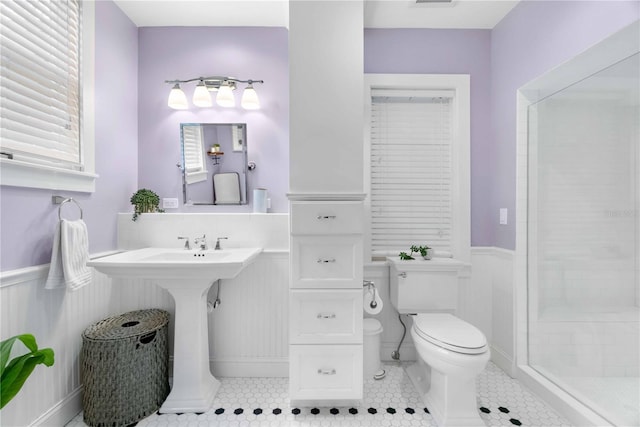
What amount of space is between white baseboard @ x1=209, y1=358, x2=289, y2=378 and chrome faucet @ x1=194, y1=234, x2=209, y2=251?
760mm

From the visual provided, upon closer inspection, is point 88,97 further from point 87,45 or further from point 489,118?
point 489,118

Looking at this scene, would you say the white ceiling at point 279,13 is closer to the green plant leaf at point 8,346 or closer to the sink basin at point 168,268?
the sink basin at point 168,268

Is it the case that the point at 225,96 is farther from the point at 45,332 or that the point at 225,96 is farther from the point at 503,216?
the point at 503,216

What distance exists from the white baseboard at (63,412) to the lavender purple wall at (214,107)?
1255 millimetres

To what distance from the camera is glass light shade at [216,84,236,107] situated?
2.24 metres

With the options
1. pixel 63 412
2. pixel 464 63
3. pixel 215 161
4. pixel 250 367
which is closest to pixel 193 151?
pixel 215 161

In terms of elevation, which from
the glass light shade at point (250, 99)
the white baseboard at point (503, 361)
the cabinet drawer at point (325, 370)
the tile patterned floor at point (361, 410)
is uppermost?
the glass light shade at point (250, 99)

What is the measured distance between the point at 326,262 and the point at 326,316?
298 millimetres

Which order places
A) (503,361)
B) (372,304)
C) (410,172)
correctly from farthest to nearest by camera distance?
(410,172) → (503,361) → (372,304)

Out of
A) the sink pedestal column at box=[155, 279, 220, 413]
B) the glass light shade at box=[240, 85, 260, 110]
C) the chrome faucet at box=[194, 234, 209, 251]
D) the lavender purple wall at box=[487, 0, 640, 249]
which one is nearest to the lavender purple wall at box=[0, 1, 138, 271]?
the chrome faucet at box=[194, 234, 209, 251]

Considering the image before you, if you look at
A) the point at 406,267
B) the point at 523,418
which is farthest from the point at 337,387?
the point at 523,418

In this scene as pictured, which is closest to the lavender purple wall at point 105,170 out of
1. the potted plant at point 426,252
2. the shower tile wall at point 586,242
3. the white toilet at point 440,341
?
the white toilet at point 440,341

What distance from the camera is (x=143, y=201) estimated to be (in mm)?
2150

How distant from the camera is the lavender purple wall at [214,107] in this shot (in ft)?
7.60
